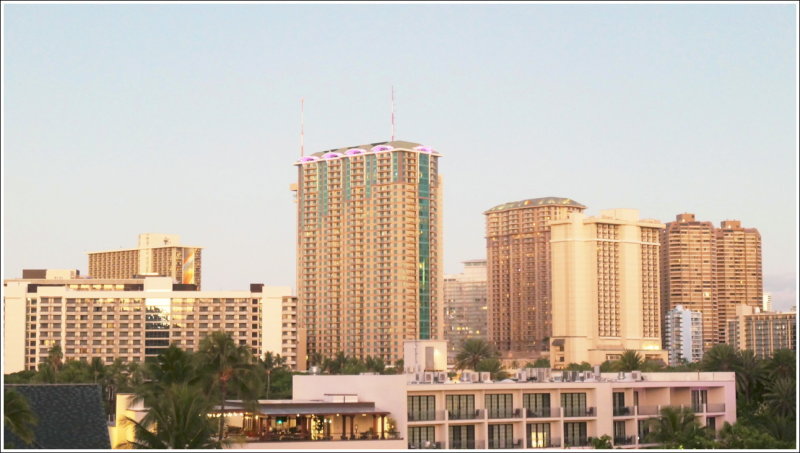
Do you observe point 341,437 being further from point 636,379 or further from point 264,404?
point 636,379

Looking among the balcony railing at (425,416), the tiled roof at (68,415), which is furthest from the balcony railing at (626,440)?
the tiled roof at (68,415)

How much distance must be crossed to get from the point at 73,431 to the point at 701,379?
44584mm

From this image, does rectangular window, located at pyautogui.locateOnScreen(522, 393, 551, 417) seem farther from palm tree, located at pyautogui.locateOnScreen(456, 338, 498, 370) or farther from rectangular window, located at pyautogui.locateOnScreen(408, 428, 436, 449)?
palm tree, located at pyautogui.locateOnScreen(456, 338, 498, 370)

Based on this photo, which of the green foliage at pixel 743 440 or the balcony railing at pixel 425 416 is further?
the balcony railing at pixel 425 416

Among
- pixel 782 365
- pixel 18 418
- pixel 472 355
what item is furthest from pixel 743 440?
pixel 472 355

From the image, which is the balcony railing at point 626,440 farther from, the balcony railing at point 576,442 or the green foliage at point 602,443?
the green foliage at point 602,443

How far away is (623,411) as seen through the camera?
243 feet

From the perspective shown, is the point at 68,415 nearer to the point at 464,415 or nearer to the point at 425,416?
the point at 425,416

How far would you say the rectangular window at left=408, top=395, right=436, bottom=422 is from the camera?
66.8m

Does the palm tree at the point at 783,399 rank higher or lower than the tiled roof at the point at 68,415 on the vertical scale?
lower

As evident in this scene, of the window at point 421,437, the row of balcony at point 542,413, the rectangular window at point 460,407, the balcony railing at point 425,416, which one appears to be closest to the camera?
the window at point 421,437

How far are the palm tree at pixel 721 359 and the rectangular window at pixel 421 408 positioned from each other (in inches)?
1456

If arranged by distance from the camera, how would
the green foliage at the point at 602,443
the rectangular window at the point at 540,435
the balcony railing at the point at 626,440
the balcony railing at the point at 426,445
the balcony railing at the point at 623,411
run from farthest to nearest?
the balcony railing at the point at 623,411 → the balcony railing at the point at 626,440 → the rectangular window at the point at 540,435 → the balcony railing at the point at 426,445 → the green foliage at the point at 602,443

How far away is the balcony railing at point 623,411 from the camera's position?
241 ft
